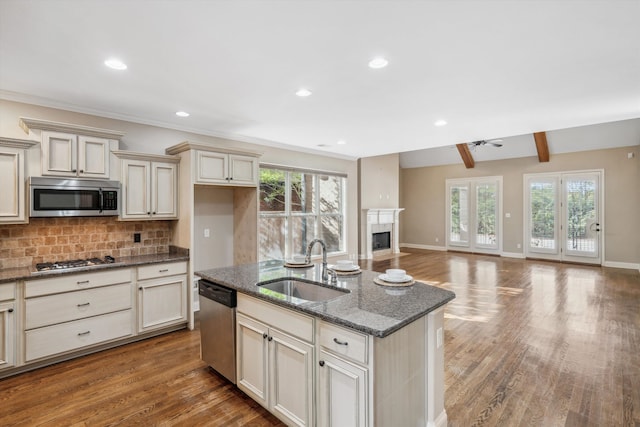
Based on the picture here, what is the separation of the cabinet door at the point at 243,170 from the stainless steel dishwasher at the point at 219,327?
181cm

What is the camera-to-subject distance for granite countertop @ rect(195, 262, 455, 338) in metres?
1.65

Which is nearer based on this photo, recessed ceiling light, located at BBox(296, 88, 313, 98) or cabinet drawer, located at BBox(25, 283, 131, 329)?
cabinet drawer, located at BBox(25, 283, 131, 329)

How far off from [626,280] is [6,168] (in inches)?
370

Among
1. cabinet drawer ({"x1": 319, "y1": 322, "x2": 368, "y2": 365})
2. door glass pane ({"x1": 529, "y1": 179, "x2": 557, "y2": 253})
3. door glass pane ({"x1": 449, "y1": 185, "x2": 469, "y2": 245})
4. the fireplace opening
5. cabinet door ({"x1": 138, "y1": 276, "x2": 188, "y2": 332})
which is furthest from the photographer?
door glass pane ({"x1": 449, "y1": 185, "x2": 469, "y2": 245})

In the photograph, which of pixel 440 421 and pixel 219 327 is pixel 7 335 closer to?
pixel 219 327

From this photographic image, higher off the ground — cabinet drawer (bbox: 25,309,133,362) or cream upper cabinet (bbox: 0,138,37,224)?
cream upper cabinet (bbox: 0,138,37,224)

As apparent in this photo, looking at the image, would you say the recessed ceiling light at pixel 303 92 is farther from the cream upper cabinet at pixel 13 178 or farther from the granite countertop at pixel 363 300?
the cream upper cabinet at pixel 13 178

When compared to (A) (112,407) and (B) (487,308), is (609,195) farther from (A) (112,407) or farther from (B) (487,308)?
(A) (112,407)

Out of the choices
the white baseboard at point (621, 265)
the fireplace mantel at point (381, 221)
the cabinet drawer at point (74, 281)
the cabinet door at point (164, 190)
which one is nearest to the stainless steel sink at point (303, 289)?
the cabinet drawer at point (74, 281)

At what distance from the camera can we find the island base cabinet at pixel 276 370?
1.94 metres

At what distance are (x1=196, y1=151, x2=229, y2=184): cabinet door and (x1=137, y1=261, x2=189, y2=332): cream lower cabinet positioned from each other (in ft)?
3.49

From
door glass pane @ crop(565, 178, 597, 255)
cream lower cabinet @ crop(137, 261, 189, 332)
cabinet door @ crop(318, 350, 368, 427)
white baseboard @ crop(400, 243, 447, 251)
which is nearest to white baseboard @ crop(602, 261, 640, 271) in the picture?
door glass pane @ crop(565, 178, 597, 255)

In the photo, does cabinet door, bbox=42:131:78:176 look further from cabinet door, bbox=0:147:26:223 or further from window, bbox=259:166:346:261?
window, bbox=259:166:346:261

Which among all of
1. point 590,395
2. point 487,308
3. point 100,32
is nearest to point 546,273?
point 487,308
